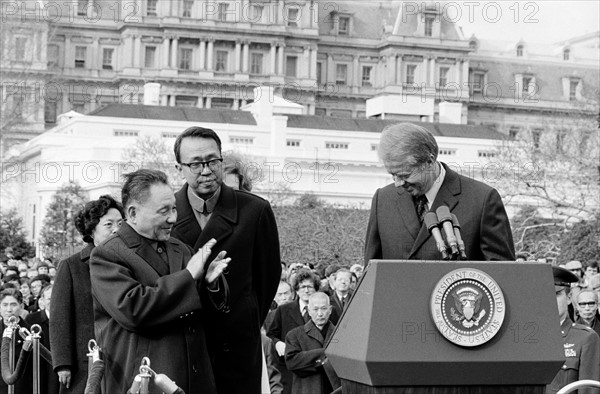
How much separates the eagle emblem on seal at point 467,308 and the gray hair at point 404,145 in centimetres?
107

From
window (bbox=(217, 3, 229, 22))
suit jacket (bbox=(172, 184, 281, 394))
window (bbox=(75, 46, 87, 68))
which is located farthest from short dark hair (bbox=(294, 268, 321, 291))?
window (bbox=(75, 46, 87, 68))

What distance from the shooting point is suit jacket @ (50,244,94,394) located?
6742 millimetres

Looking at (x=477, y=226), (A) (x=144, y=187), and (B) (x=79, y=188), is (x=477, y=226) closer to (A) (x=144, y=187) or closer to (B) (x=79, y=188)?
(A) (x=144, y=187)

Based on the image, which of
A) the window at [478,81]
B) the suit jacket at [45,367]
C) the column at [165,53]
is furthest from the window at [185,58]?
the suit jacket at [45,367]

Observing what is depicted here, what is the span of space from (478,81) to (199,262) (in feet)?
333

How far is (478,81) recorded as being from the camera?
10525 cm

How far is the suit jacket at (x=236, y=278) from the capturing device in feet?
19.4

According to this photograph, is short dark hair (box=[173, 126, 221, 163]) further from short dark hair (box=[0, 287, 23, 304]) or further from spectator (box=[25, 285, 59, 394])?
short dark hair (box=[0, 287, 23, 304])

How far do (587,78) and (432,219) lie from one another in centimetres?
10294

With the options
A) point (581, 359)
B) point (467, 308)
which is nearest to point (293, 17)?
point (581, 359)

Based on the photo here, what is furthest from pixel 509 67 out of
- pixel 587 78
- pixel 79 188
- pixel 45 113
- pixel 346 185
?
pixel 79 188

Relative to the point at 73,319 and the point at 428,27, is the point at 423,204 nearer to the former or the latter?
the point at 73,319

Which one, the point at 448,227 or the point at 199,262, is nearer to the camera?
the point at 448,227

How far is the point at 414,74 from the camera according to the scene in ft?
343
